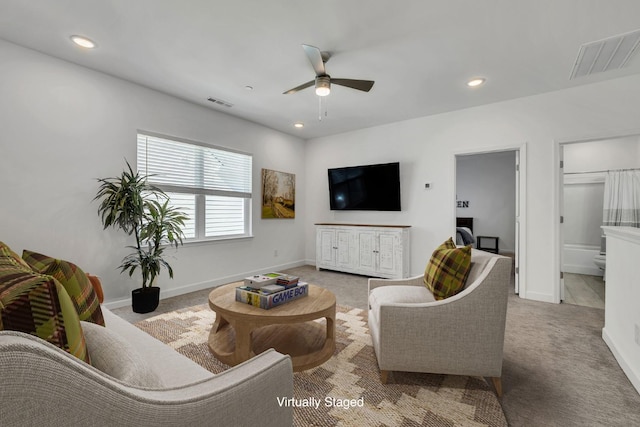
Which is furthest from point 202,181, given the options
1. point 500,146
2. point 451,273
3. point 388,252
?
point 500,146

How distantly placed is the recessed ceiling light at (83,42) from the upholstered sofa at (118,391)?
2.87 metres

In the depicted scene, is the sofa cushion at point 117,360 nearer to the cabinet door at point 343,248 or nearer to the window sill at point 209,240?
the window sill at point 209,240

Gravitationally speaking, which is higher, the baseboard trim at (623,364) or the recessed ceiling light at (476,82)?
the recessed ceiling light at (476,82)

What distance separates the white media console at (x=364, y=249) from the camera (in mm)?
4535

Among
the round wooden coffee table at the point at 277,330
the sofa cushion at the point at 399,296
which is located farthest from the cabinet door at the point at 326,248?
the sofa cushion at the point at 399,296

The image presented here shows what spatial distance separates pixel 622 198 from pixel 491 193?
306cm

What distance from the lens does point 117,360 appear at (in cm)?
78

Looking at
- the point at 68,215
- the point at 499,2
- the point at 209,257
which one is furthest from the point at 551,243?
the point at 68,215

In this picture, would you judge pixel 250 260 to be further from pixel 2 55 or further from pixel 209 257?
pixel 2 55

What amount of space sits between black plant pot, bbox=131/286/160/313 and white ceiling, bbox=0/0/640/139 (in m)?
2.42

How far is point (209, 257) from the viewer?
13.8ft

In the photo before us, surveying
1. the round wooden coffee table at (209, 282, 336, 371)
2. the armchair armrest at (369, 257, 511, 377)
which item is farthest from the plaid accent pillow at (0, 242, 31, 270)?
the armchair armrest at (369, 257, 511, 377)

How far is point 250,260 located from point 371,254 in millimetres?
2022

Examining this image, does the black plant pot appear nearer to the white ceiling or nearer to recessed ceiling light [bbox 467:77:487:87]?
the white ceiling
